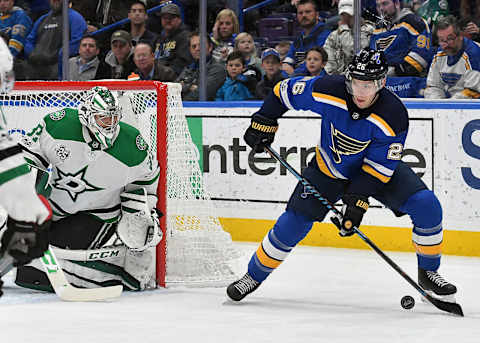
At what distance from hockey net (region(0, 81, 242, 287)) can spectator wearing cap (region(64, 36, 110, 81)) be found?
1905 mm

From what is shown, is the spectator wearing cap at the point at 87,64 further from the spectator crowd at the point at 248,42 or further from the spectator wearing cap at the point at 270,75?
the spectator wearing cap at the point at 270,75

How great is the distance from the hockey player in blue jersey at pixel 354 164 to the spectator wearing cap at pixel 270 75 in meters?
2.06

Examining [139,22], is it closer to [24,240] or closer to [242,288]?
[242,288]

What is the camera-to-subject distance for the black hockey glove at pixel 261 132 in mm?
4207

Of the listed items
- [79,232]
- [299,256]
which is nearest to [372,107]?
[79,232]

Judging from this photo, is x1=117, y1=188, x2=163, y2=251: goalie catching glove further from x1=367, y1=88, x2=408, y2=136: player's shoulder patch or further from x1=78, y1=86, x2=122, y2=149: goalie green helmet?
x1=367, y1=88, x2=408, y2=136: player's shoulder patch

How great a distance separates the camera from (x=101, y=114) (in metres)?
4.29

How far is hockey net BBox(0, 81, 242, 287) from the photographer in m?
4.76

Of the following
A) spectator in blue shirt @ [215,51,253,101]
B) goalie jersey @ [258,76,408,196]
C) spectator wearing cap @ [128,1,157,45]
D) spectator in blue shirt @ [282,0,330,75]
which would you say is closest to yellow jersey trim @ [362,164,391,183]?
goalie jersey @ [258,76,408,196]

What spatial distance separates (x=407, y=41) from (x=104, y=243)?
2.35 meters

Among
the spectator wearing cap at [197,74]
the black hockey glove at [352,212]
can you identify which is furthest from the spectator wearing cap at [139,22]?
the black hockey glove at [352,212]

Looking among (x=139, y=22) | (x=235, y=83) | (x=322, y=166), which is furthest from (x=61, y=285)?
(x=139, y=22)

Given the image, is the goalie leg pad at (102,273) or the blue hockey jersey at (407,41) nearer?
the goalie leg pad at (102,273)

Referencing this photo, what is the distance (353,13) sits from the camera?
5.88 metres
